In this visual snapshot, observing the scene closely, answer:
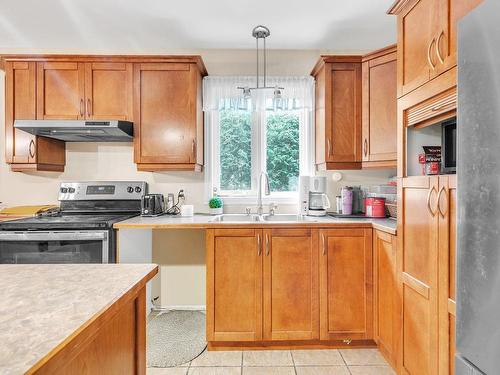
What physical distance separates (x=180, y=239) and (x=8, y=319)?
244cm

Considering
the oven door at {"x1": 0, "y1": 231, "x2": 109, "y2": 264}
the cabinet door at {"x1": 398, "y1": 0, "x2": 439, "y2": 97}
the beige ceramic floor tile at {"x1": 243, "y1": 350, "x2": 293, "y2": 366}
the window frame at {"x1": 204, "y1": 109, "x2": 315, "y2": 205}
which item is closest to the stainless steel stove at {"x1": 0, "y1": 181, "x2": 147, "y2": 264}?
the oven door at {"x1": 0, "y1": 231, "x2": 109, "y2": 264}

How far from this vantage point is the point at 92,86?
9.00 ft

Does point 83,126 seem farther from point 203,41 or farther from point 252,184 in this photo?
point 252,184

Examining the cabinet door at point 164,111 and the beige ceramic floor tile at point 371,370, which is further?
the cabinet door at point 164,111

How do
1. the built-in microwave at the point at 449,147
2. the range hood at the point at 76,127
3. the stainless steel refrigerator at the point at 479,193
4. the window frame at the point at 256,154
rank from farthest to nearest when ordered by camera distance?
the window frame at the point at 256,154, the range hood at the point at 76,127, the built-in microwave at the point at 449,147, the stainless steel refrigerator at the point at 479,193

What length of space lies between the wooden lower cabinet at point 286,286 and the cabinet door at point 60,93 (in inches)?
62.7

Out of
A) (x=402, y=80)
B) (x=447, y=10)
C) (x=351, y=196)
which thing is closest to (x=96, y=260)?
(x=351, y=196)

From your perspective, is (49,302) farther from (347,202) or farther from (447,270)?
(347,202)

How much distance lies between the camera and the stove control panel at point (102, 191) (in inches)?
→ 120

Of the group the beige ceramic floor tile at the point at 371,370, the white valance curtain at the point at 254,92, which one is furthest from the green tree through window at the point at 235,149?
the beige ceramic floor tile at the point at 371,370

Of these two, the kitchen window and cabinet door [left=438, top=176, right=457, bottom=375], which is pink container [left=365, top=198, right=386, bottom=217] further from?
cabinet door [left=438, top=176, right=457, bottom=375]

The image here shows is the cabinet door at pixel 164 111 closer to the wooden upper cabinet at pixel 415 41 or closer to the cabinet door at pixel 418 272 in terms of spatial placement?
the wooden upper cabinet at pixel 415 41

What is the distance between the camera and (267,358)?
89.7 inches

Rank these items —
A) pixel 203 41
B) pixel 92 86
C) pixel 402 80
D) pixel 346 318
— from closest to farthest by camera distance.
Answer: pixel 402 80, pixel 346 318, pixel 92 86, pixel 203 41
